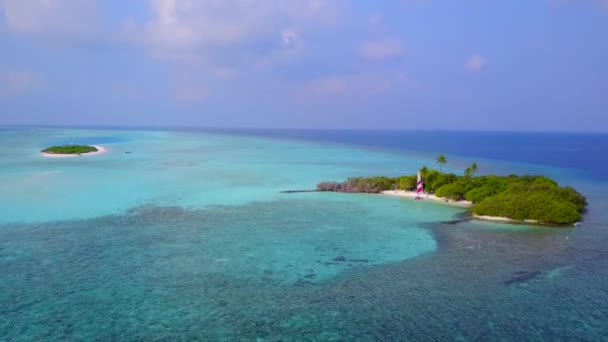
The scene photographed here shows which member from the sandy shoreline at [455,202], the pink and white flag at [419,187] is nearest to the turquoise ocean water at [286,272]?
the sandy shoreline at [455,202]

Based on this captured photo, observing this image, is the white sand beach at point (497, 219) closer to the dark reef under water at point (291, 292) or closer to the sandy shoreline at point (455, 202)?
the sandy shoreline at point (455, 202)

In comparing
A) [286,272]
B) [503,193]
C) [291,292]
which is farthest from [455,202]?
[291,292]

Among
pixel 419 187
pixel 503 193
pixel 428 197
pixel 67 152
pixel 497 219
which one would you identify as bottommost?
pixel 67 152

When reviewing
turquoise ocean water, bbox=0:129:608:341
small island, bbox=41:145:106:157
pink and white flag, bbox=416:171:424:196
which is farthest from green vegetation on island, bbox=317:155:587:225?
small island, bbox=41:145:106:157

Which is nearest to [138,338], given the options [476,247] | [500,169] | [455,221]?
[476,247]

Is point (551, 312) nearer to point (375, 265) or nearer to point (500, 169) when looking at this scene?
point (375, 265)

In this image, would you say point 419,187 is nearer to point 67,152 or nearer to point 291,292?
point 291,292

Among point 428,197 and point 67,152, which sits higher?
point 428,197
